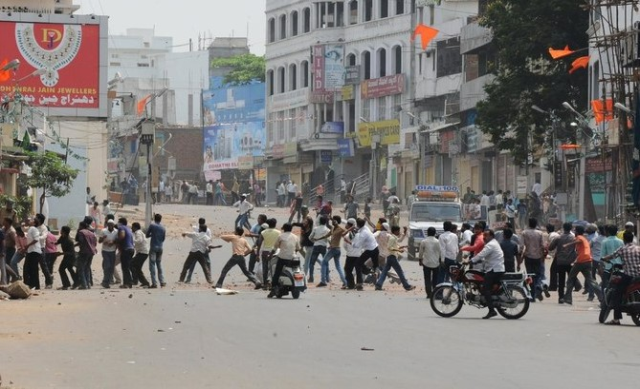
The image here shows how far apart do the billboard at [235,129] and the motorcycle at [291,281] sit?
81279mm

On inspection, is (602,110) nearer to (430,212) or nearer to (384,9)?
(430,212)

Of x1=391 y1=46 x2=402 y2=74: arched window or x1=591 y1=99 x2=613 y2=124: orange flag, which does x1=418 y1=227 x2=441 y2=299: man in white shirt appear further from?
x1=391 y1=46 x2=402 y2=74: arched window

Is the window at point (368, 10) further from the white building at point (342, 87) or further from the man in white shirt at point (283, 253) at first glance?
the man in white shirt at point (283, 253)

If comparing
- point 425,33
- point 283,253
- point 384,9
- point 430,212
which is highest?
point 384,9

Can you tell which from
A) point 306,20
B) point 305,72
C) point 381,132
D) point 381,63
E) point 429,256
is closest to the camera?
point 429,256

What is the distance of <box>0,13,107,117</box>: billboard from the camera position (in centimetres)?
5700

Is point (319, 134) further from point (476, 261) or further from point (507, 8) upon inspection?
point (476, 261)

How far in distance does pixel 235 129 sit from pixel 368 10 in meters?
26.0

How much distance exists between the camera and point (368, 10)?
301ft

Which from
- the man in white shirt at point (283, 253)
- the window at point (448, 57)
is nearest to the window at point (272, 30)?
the window at point (448, 57)

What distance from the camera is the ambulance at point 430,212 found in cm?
4219

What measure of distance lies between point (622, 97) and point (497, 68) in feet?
57.6

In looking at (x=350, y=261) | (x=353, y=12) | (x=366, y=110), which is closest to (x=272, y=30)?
(x=353, y=12)

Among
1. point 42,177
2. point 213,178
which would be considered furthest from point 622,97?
point 213,178
